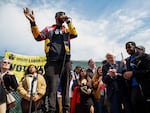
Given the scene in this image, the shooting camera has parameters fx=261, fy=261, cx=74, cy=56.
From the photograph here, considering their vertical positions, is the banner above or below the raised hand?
below

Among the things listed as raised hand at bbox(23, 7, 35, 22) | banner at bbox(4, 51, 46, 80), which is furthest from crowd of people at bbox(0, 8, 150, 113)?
banner at bbox(4, 51, 46, 80)

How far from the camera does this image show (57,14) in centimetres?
464

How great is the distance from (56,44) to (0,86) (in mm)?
1384

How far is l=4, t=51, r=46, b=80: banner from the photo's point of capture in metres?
8.57

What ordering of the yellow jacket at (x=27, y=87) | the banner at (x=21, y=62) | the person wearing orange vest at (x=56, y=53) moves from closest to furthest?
1. the person wearing orange vest at (x=56, y=53)
2. the yellow jacket at (x=27, y=87)
3. the banner at (x=21, y=62)

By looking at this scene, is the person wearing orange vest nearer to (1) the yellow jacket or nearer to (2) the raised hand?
(2) the raised hand

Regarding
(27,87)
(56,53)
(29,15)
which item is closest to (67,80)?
(56,53)

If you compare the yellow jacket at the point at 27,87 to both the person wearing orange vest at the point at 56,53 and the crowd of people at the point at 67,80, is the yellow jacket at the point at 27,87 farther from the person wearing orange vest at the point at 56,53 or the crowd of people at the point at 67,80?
the person wearing orange vest at the point at 56,53

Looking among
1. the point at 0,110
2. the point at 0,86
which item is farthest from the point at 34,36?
the point at 0,110

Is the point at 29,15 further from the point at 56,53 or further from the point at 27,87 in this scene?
the point at 27,87

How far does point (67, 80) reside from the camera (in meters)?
4.36

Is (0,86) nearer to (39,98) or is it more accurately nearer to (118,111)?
(39,98)

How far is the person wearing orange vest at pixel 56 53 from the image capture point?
423 cm

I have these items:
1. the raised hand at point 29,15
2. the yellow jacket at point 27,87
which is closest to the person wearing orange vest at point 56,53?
the raised hand at point 29,15
